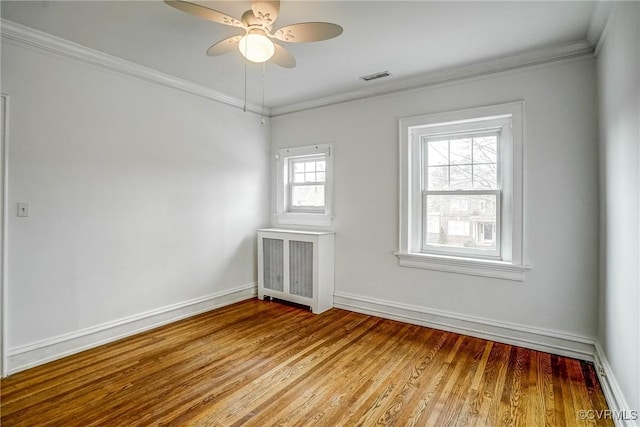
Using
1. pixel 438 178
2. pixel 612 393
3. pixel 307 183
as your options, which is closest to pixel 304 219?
pixel 307 183

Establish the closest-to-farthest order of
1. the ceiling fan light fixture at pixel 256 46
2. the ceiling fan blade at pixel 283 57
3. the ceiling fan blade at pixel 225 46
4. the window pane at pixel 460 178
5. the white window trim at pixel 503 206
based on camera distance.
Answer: the ceiling fan light fixture at pixel 256 46 → the ceiling fan blade at pixel 225 46 → the ceiling fan blade at pixel 283 57 → the white window trim at pixel 503 206 → the window pane at pixel 460 178

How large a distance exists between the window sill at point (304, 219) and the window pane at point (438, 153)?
1.40 m

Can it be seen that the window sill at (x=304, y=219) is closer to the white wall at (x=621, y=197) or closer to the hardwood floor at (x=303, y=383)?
the hardwood floor at (x=303, y=383)

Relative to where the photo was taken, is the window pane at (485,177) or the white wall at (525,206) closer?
the white wall at (525,206)

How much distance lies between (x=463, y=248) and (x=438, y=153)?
3.42 ft

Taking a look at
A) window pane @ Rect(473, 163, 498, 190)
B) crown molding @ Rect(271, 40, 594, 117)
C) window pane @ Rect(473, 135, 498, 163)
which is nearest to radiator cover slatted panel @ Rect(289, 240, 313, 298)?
crown molding @ Rect(271, 40, 594, 117)

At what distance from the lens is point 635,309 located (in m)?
1.75

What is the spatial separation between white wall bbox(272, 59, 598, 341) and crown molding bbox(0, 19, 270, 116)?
5.62 ft

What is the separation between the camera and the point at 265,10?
6.61ft

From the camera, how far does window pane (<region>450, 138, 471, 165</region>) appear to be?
11.2 feet

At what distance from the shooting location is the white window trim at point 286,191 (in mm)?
4266

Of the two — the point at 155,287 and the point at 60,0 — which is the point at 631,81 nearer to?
the point at 60,0

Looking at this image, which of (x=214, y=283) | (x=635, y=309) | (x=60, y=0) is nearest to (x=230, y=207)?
(x=214, y=283)

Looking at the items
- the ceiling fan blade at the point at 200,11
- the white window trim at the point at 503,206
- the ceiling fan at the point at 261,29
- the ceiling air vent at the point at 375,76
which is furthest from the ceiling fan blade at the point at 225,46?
the white window trim at the point at 503,206
